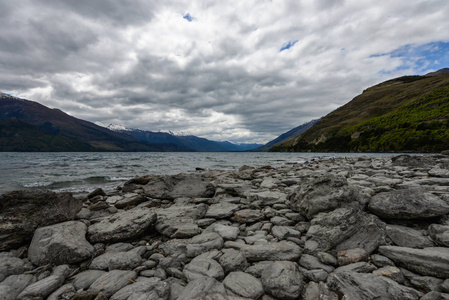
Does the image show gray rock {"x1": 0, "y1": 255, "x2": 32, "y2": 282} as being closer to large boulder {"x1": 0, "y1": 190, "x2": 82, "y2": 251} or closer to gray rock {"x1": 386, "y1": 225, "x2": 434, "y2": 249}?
large boulder {"x1": 0, "y1": 190, "x2": 82, "y2": 251}

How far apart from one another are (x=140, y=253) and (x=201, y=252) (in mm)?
1598

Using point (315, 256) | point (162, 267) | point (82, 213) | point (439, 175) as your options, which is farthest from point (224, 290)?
point (439, 175)

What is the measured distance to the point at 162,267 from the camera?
4539 millimetres

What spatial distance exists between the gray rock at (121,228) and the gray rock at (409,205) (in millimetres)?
6633

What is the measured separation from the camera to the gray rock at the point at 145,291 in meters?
3.39

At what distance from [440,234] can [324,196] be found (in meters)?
2.45

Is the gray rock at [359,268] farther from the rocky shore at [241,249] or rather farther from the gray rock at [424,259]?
the gray rock at [424,259]

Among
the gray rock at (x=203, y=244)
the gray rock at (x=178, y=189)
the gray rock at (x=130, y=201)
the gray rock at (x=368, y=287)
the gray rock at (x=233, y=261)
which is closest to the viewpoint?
the gray rock at (x=368, y=287)

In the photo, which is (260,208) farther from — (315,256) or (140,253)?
(140,253)

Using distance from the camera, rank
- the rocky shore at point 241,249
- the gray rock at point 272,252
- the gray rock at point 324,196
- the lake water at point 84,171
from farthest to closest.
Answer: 1. the lake water at point 84,171
2. the gray rock at point 324,196
3. the gray rock at point 272,252
4. the rocky shore at point 241,249

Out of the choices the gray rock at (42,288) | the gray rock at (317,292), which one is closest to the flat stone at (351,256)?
the gray rock at (317,292)

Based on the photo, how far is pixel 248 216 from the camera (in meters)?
6.82

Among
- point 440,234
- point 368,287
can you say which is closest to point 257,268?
point 368,287

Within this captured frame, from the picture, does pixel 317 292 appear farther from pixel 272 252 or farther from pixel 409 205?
pixel 409 205
